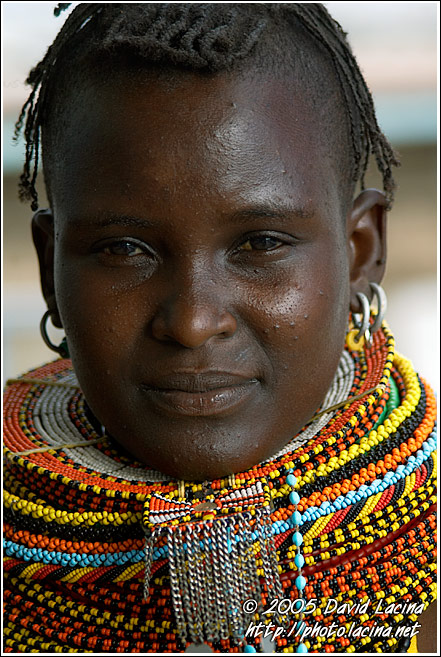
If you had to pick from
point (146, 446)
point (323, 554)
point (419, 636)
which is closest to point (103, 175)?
point (146, 446)

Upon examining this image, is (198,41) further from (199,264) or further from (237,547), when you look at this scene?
(237,547)

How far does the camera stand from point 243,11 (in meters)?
1.33

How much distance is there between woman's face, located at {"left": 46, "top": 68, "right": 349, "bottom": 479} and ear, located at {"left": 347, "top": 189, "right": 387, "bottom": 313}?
0.20 metres

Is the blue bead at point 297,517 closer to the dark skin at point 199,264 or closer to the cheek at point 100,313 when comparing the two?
the dark skin at point 199,264

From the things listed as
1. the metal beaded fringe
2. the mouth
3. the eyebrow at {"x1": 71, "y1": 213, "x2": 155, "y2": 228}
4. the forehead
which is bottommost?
the metal beaded fringe

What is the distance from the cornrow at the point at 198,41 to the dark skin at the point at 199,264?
48mm

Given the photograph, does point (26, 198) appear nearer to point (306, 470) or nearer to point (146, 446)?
point (146, 446)

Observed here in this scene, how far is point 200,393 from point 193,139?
0.40 metres

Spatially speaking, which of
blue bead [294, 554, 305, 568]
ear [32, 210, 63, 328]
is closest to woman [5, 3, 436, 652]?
blue bead [294, 554, 305, 568]

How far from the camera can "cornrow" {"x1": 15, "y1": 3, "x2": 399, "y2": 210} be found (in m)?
1.25

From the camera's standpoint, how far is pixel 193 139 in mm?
1229

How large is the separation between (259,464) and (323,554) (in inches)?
7.1

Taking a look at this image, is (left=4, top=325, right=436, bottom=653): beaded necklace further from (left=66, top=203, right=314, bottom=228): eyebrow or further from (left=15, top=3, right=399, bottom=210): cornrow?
(left=15, top=3, right=399, bottom=210): cornrow

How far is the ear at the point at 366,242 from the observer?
5.19 ft
